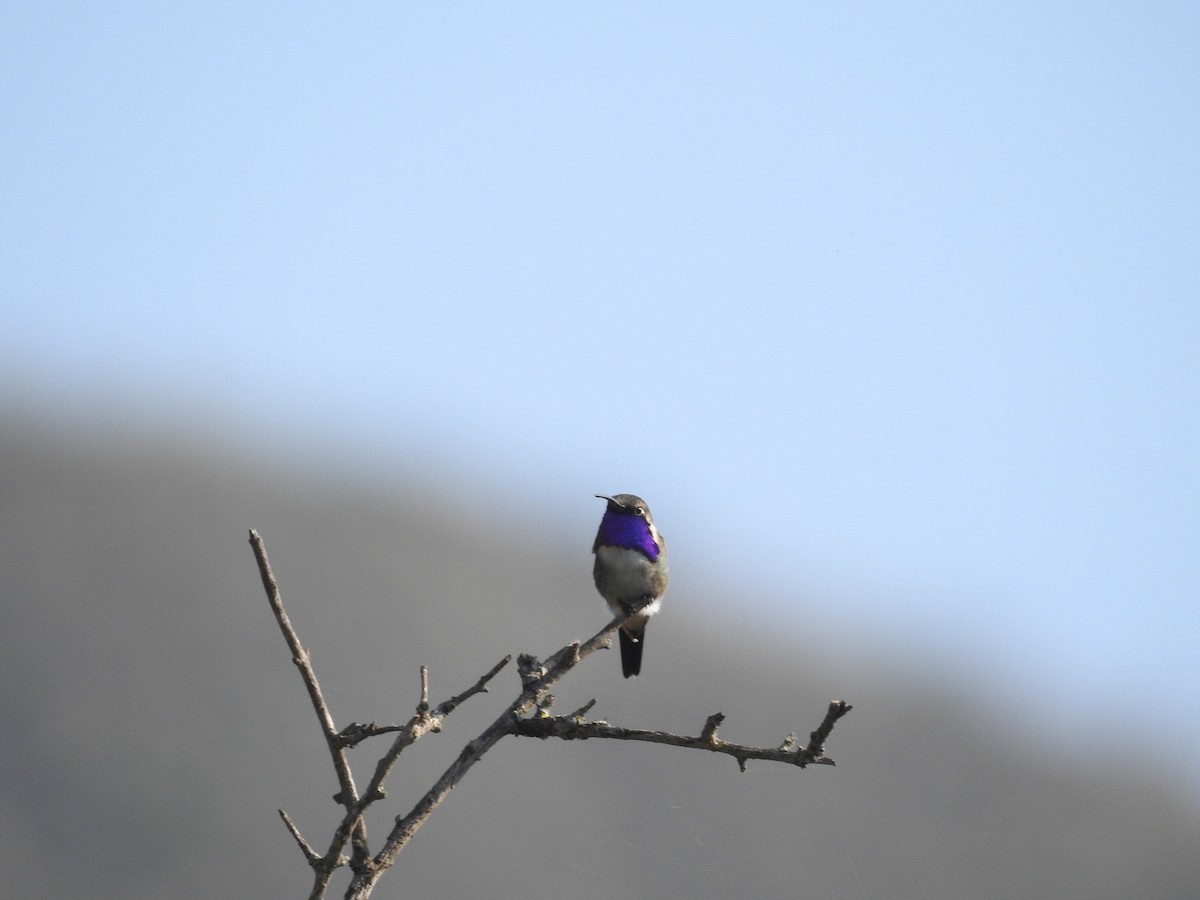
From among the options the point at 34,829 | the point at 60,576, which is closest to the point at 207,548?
the point at 60,576

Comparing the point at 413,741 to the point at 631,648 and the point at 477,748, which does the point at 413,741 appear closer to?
A: the point at 477,748

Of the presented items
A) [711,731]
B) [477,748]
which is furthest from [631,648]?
[477,748]

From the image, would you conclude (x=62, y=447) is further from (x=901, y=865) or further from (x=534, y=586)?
(x=901, y=865)

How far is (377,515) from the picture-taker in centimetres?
6375

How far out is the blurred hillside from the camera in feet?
121

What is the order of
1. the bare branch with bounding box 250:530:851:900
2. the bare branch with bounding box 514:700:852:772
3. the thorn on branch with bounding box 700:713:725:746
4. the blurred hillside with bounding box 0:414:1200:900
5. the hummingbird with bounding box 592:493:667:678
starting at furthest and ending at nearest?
the blurred hillside with bounding box 0:414:1200:900 < the hummingbird with bounding box 592:493:667:678 < the thorn on branch with bounding box 700:713:725:746 < the bare branch with bounding box 514:700:852:772 < the bare branch with bounding box 250:530:851:900

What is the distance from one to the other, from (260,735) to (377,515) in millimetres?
20197

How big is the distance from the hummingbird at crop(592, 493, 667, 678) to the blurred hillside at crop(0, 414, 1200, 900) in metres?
20.9

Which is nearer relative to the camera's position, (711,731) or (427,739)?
(711,731)

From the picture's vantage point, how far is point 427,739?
4169cm

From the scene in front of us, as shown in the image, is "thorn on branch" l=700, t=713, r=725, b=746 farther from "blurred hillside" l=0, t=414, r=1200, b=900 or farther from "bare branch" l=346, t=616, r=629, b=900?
"blurred hillside" l=0, t=414, r=1200, b=900

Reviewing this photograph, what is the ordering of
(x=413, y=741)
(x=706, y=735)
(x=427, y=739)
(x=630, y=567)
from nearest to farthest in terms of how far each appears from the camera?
(x=413, y=741) → (x=706, y=735) → (x=630, y=567) → (x=427, y=739)

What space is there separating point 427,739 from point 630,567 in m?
34.5

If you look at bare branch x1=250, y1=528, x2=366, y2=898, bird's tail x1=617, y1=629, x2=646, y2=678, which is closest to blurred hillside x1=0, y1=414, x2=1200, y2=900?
bird's tail x1=617, y1=629, x2=646, y2=678
